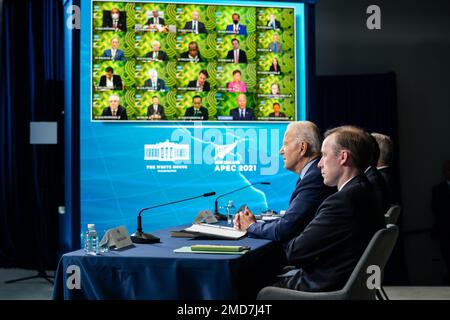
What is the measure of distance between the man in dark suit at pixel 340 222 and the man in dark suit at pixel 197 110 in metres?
2.72

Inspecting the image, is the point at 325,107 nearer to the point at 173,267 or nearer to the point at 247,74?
the point at 247,74

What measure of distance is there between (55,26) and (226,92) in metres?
3.01

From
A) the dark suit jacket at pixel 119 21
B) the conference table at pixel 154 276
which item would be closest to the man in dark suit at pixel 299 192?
the conference table at pixel 154 276

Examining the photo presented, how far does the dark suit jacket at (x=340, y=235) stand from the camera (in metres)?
2.24

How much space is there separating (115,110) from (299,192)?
241 centimetres

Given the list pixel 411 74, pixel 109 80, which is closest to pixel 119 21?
pixel 109 80

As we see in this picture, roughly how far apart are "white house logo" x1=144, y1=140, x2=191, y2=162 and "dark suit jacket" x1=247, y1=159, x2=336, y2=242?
7.14 ft

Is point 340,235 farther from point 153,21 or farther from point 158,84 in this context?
point 153,21

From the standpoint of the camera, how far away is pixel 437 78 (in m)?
7.52

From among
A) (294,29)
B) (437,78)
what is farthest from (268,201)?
(437,78)

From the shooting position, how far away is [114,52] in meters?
4.91

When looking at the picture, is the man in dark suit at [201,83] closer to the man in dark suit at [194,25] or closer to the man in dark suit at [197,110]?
the man in dark suit at [197,110]

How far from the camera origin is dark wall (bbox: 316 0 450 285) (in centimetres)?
745

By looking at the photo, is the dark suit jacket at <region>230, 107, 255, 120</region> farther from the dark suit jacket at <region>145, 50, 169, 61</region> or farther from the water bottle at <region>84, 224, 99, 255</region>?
the water bottle at <region>84, 224, 99, 255</region>
